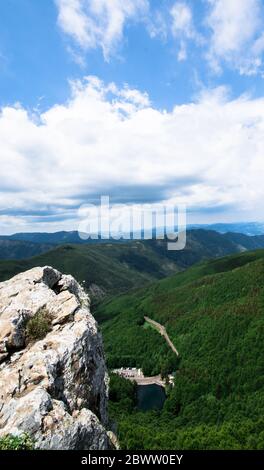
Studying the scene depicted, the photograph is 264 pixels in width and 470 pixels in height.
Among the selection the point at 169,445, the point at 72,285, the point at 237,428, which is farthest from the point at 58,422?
the point at 237,428

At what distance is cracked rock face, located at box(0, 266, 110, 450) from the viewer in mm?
23031

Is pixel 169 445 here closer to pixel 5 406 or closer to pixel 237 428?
pixel 237 428

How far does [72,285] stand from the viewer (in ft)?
148

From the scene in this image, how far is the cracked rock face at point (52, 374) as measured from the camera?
23.0 m

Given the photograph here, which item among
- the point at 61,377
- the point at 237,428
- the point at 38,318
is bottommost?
the point at 237,428

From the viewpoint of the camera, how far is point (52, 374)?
1047 inches

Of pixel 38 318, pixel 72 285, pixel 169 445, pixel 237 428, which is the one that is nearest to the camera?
pixel 38 318

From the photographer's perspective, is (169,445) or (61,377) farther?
(169,445)

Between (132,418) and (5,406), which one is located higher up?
(5,406)

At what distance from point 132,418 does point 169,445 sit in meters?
66.3
